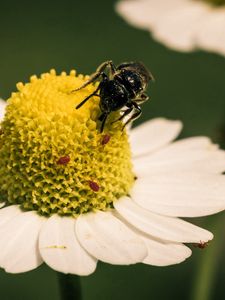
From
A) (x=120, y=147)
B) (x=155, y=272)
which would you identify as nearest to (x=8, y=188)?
(x=120, y=147)

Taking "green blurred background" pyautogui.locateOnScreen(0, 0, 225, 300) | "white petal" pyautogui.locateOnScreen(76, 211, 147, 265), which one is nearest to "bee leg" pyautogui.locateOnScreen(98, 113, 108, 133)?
"white petal" pyautogui.locateOnScreen(76, 211, 147, 265)

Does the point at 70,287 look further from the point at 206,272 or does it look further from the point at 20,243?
the point at 206,272

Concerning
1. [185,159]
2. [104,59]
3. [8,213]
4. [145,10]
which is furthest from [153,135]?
[104,59]

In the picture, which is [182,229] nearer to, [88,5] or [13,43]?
[13,43]

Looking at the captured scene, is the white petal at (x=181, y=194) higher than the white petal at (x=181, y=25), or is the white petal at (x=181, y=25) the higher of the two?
the white petal at (x=181, y=25)

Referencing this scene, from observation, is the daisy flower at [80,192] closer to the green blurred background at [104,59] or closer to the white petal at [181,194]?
the white petal at [181,194]

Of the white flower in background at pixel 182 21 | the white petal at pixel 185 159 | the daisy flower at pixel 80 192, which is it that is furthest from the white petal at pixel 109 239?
the white flower in background at pixel 182 21

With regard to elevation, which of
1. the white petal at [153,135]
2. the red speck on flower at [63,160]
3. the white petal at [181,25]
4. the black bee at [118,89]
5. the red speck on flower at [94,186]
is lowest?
the red speck on flower at [94,186]
